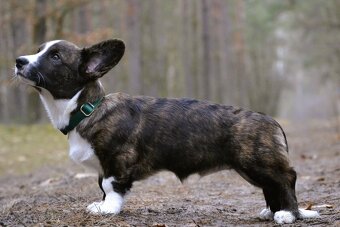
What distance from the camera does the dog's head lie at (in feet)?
19.7

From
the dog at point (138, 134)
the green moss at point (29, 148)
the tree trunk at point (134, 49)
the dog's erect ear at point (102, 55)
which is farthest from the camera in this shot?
the tree trunk at point (134, 49)

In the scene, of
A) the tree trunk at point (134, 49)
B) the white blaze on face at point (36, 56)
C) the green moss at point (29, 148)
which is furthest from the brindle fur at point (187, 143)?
the tree trunk at point (134, 49)

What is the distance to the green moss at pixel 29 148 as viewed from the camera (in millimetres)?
14594

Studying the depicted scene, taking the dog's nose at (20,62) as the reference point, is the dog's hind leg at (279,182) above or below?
below

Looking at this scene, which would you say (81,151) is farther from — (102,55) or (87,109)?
(102,55)

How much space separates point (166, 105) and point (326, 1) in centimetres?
2445

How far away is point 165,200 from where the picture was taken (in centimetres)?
784

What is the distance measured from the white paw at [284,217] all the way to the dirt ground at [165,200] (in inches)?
3.0

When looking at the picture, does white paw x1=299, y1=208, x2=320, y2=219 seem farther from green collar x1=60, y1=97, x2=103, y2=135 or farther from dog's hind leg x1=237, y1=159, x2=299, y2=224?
green collar x1=60, y1=97, x2=103, y2=135

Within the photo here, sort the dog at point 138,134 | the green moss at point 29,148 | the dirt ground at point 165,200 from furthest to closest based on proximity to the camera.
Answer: the green moss at point 29,148 → the dog at point 138,134 → the dirt ground at point 165,200

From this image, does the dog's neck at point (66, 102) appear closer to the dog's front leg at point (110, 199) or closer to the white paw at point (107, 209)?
the dog's front leg at point (110, 199)

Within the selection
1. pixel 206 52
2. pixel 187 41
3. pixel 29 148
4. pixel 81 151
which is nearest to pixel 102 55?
pixel 81 151

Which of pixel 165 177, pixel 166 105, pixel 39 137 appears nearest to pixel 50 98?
Result: pixel 166 105

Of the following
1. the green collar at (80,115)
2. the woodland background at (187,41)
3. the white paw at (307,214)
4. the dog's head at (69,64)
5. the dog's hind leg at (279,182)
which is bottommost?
the woodland background at (187,41)
